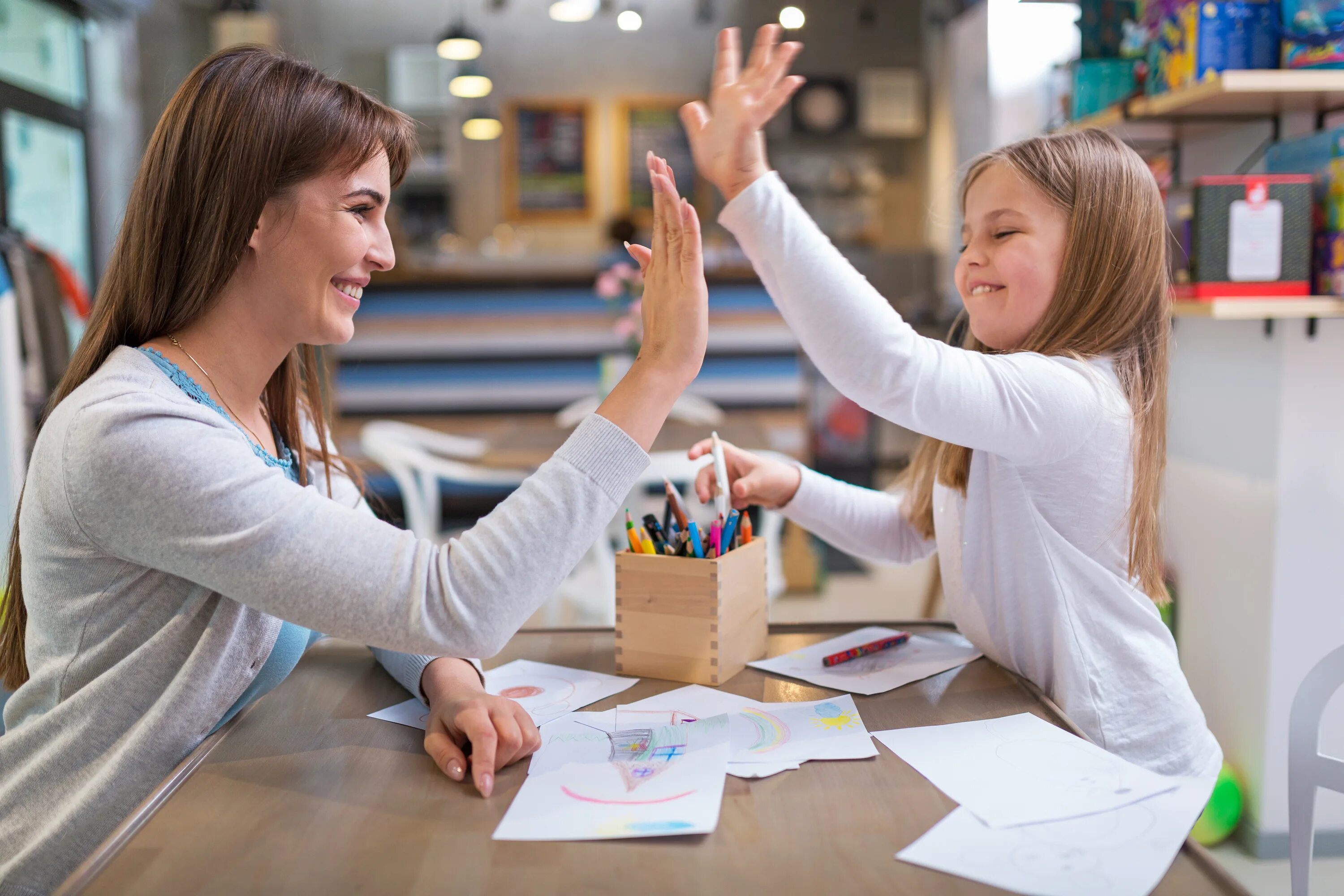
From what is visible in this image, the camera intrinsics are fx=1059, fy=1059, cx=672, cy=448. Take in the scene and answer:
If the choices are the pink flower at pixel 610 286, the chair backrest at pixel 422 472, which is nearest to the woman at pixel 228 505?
the chair backrest at pixel 422 472

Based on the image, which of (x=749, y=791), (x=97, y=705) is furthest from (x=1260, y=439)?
(x=97, y=705)

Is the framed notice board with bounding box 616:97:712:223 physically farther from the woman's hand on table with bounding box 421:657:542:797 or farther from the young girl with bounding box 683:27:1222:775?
the woman's hand on table with bounding box 421:657:542:797

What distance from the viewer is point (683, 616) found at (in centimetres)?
116

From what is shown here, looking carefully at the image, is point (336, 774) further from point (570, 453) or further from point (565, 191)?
point (565, 191)

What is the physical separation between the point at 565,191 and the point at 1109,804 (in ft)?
24.1

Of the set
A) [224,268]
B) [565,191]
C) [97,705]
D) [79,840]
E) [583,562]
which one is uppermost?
[565,191]

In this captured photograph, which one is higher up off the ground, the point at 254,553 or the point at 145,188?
the point at 145,188

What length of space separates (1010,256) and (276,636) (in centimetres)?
92

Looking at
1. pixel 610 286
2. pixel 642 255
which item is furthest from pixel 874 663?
pixel 610 286

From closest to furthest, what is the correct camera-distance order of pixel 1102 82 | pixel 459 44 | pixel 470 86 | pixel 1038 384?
pixel 1038 384
pixel 1102 82
pixel 459 44
pixel 470 86

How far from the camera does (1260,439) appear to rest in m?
2.20

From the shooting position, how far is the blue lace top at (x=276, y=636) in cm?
106

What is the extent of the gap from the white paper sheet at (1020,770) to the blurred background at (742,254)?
53cm

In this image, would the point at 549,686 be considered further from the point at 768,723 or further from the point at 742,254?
the point at 742,254
